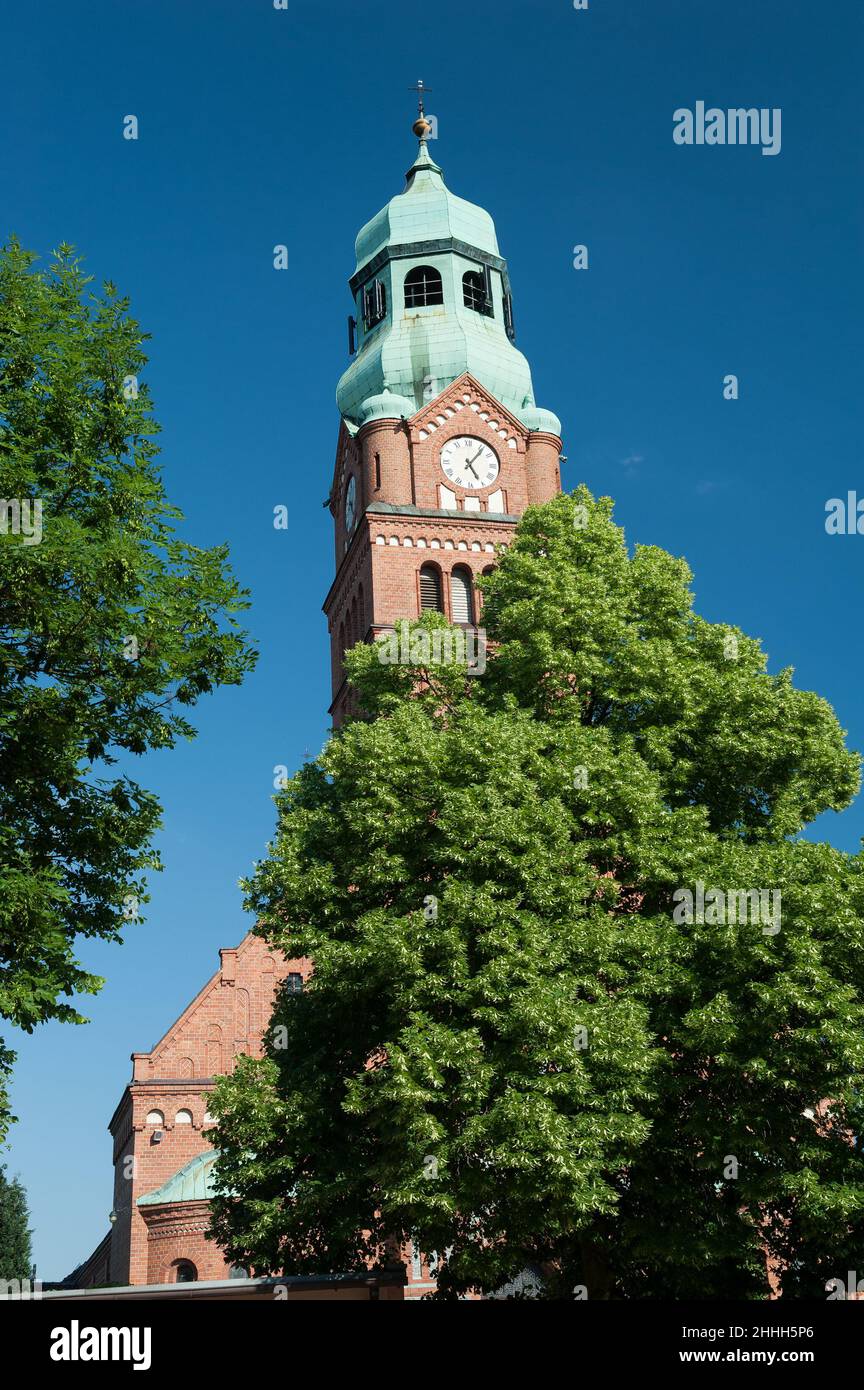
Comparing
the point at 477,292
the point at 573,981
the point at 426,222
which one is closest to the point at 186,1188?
the point at 573,981

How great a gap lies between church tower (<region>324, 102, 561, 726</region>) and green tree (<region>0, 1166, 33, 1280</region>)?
33.1 meters

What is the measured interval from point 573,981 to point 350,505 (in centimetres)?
2624

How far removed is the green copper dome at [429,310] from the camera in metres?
40.8

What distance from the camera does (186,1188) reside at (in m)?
31.4

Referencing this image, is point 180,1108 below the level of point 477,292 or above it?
below

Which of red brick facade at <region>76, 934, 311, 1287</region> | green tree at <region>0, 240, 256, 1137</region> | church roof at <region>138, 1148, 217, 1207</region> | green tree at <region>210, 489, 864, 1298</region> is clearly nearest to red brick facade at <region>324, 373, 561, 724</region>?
red brick facade at <region>76, 934, 311, 1287</region>

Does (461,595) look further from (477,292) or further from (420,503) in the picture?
(477,292)

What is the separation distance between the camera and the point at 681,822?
1927cm

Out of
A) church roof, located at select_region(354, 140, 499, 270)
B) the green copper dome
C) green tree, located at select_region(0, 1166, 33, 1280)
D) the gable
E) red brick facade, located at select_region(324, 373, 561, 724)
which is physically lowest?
green tree, located at select_region(0, 1166, 33, 1280)

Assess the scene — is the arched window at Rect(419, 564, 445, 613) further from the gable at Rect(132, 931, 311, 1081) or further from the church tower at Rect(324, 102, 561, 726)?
the gable at Rect(132, 931, 311, 1081)

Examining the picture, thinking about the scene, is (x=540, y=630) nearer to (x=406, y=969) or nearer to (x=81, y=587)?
(x=406, y=969)

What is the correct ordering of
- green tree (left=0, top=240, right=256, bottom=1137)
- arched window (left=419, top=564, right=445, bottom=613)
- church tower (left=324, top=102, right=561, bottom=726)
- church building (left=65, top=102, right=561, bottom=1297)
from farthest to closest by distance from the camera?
church tower (left=324, top=102, right=561, bottom=726), arched window (left=419, top=564, right=445, bottom=613), church building (left=65, top=102, right=561, bottom=1297), green tree (left=0, top=240, right=256, bottom=1137)

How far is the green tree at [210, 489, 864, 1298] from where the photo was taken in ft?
53.8
